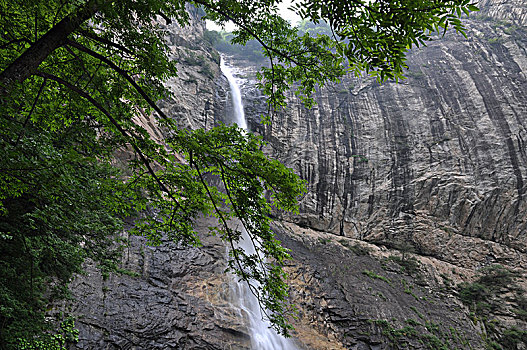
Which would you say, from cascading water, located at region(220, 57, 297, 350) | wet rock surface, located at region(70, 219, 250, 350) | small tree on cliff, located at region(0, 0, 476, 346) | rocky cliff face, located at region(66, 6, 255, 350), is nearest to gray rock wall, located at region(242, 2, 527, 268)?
cascading water, located at region(220, 57, 297, 350)

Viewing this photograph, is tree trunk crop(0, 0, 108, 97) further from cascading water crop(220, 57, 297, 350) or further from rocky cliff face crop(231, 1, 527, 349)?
rocky cliff face crop(231, 1, 527, 349)

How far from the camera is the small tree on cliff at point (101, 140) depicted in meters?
2.60

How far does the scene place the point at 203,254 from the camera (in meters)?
12.1

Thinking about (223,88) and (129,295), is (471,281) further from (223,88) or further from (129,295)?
(223,88)

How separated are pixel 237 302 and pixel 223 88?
1830 centimetres

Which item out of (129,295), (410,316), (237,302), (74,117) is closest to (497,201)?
(410,316)

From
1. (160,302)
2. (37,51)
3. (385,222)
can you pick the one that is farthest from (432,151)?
(37,51)

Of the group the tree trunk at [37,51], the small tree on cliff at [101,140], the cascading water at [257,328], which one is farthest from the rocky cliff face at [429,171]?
the tree trunk at [37,51]

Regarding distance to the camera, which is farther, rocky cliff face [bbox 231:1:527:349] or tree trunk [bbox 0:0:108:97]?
rocky cliff face [bbox 231:1:527:349]

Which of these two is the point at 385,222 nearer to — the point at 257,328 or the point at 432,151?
the point at 432,151

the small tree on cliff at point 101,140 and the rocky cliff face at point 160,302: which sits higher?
the small tree on cliff at point 101,140

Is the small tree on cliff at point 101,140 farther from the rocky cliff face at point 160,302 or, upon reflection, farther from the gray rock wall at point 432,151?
the gray rock wall at point 432,151

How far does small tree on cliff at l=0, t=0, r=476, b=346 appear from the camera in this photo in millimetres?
2596

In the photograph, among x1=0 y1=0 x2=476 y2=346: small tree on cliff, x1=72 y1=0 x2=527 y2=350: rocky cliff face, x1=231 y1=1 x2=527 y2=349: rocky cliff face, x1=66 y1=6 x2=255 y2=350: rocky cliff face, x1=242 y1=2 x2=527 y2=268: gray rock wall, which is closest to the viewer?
x1=0 y1=0 x2=476 y2=346: small tree on cliff
